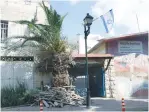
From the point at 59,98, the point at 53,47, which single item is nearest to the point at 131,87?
the point at 59,98

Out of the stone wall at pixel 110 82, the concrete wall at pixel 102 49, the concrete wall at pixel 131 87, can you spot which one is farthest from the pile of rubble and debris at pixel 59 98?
the concrete wall at pixel 102 49

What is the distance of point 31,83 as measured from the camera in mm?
20297

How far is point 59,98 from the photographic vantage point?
58.6 ft

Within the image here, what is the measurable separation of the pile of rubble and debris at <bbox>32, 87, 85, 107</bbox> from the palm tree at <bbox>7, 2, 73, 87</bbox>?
60cm

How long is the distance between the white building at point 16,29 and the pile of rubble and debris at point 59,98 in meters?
2.46

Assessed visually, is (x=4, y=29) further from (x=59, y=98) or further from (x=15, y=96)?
(x=59, y=98)

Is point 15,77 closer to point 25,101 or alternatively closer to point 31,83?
point 31,83

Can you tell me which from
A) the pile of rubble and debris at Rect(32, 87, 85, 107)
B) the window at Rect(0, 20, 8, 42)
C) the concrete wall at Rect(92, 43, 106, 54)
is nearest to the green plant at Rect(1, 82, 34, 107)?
the pile of rubble and debris at Rect(32, 87, 85, 107)

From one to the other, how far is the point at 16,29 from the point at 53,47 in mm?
4569

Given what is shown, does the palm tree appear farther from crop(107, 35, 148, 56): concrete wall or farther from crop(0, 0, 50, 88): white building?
crop(107, 35, 148, 56): concrete wall

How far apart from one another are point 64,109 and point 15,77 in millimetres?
4995

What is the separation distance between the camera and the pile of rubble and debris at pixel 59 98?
17.6m

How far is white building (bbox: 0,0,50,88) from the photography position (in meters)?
20.0

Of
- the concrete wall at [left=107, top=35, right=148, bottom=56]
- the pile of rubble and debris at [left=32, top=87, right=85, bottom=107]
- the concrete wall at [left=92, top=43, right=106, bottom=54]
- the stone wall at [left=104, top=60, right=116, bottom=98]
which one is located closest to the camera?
the pile of rubble and debris at [left=32, top=87, right=85, bottom=107]
